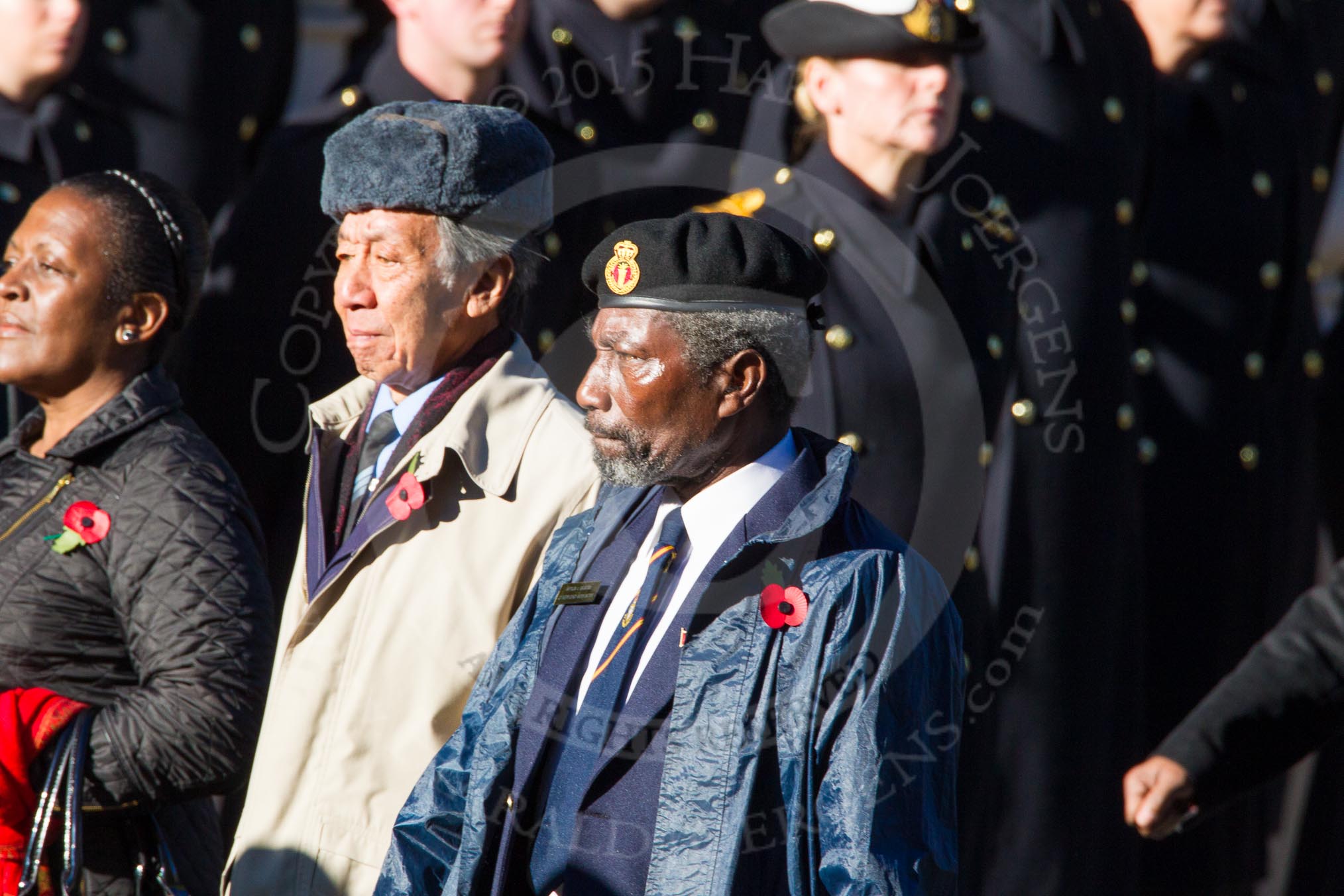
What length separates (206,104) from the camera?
13.2 ft

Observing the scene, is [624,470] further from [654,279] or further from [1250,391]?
[1250,391]

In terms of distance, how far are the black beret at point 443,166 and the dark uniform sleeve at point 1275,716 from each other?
59.9 inches

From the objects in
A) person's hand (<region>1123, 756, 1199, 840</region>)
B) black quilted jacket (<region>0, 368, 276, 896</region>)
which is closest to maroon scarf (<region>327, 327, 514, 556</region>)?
black quilted jacket (<region>0, 368, 276, 896</region>)

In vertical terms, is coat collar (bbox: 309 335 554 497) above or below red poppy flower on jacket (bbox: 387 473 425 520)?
above

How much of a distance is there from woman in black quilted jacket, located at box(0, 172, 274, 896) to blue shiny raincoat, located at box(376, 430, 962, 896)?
59cm

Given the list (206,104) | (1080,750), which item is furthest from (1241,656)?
(206,104)

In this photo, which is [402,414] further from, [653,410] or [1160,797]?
[1160,797]

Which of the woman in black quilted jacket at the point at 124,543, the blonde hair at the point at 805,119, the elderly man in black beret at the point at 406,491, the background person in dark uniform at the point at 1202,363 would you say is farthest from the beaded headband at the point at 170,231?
the background person in dark uniform at the point at 1202,363

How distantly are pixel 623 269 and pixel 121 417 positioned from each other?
3.35 feet

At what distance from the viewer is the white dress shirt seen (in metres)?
2.47

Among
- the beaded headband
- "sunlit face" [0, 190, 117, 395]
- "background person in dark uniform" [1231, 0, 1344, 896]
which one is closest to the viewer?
"sunlit face" [0, 190, 117, 395]

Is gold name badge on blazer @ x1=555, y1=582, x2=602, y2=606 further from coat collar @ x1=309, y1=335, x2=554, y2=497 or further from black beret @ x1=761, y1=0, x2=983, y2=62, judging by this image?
black beret @ x1=761, y1=0, x2=983, y2=62

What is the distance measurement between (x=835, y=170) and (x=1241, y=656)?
1.76m

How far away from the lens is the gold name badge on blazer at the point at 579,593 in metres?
2.53
